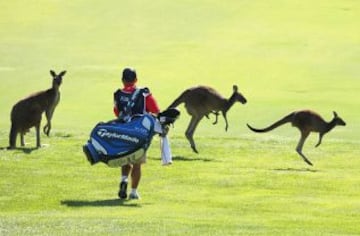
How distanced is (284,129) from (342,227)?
1241cm

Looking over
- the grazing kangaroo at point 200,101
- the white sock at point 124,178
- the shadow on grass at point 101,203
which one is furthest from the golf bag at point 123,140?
the grazing kangaroo at point 200,101

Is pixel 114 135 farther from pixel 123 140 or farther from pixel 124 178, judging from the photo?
pixel 124 178

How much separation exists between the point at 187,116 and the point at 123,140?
12510mm

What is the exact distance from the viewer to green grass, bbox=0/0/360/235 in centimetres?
1325

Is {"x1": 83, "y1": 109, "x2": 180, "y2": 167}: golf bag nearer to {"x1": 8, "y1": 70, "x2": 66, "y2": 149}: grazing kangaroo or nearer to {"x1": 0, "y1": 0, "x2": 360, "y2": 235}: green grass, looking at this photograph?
{"x1": 0, "y1": 0, "x2": 360, "y2": 235}: green grass

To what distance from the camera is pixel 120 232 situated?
11.6 m

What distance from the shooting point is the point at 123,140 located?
13.6 metres

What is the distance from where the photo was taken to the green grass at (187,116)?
13.2m

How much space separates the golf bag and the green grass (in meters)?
0.62

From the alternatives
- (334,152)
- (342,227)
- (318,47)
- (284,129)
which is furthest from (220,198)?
(318,47)

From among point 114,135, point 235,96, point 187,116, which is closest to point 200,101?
point 235,96

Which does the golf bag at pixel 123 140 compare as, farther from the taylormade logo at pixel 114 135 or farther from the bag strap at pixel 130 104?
the bag strap at pixel 130 104

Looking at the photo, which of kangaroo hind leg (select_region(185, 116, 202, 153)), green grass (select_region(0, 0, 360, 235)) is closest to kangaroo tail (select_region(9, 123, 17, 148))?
green grass (select_region(0, 0, 360, 235))

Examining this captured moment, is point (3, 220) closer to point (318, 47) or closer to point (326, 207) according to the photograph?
point (326, 207)
